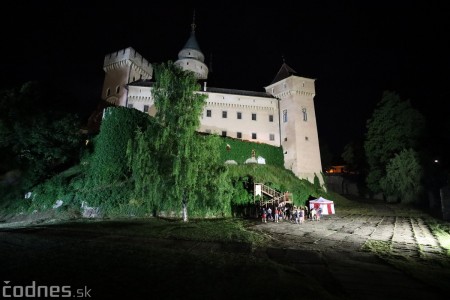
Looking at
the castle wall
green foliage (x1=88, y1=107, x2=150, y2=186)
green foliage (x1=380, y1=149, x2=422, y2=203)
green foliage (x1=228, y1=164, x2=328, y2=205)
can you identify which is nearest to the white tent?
green foliage (x1=228, y1=164, x2=328, y2=205)

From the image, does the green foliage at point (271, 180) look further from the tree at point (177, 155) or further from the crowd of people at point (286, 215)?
the tree at point (177, 155)

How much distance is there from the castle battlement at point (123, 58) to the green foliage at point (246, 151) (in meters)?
22.8

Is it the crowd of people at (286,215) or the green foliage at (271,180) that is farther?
the green foliage at (271,180)

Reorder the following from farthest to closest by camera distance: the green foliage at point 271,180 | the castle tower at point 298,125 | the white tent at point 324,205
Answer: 1. the castle tower at point 298,125
2. the green foliage at point 271,180
3. the white tent at point 324,205

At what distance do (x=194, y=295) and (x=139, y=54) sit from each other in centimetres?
4681

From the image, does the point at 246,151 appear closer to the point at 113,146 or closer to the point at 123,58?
the point at 113,146

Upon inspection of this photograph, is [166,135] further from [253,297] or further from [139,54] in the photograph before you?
[139,54]

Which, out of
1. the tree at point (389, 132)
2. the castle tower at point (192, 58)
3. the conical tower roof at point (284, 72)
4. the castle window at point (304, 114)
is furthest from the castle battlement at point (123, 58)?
the tree at point (389, 132)

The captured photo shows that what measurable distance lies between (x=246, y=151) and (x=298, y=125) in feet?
33.0

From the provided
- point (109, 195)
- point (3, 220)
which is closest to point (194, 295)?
point (109, 195)

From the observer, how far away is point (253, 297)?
486 cm

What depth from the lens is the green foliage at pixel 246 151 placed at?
33.4 metres

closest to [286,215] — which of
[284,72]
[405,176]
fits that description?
[405,176]

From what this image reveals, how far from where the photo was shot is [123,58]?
140 ft
